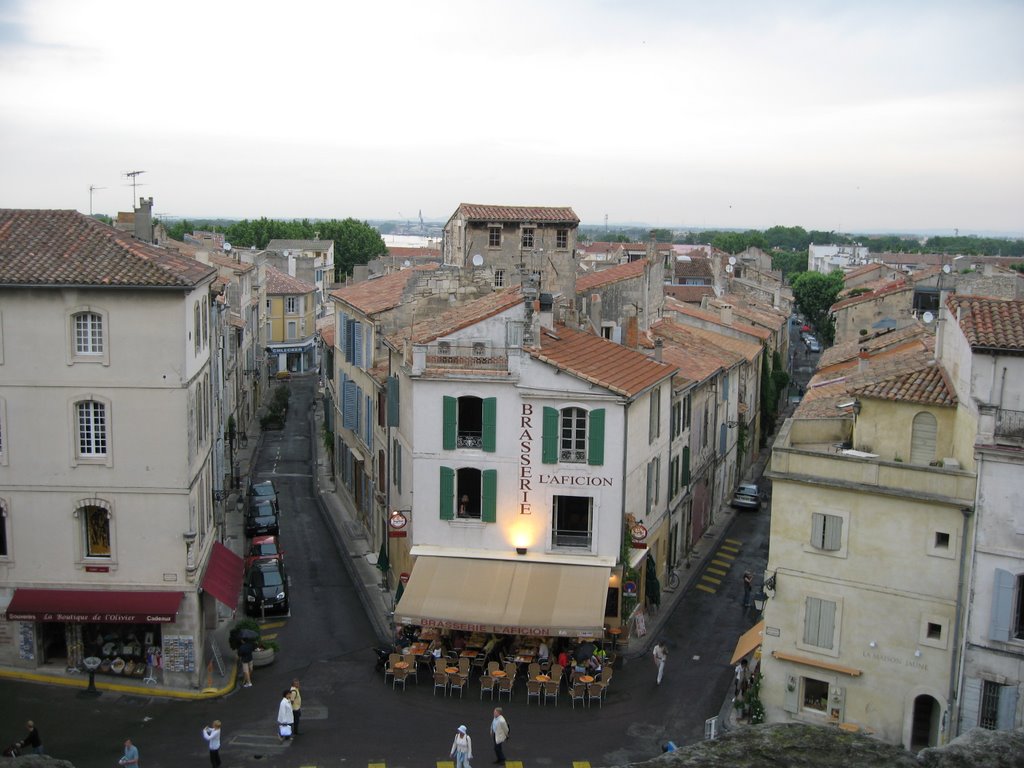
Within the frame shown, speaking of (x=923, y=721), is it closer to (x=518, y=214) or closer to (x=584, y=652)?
(x=584, y=652)

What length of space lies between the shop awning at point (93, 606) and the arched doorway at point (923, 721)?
21.9 metres

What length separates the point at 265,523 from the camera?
4856 cm

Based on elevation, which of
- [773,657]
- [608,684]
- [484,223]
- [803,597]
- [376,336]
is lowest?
[608,684]

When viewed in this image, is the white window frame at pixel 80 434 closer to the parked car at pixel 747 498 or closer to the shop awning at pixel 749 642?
the shop awning at pixel 749 642

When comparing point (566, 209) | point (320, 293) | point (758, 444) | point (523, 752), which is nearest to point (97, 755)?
point (523, 752)

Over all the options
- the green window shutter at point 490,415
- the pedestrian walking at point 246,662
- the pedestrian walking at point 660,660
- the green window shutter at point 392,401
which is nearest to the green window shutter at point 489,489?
the green window shutter at point 490,415

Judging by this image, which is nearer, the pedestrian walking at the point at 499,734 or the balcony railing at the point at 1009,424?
the balcony railing at the point at 1009,424

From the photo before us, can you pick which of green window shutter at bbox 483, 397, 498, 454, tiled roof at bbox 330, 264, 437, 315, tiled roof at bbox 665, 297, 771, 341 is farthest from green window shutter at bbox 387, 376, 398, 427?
tiled roof at bbox 665, 297, 771, 341

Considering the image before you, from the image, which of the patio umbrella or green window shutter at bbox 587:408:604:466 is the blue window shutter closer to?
the patio umbrella

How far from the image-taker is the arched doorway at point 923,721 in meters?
28.5

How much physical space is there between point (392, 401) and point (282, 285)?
2518 inches

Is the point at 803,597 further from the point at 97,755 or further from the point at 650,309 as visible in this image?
the point at 650,309

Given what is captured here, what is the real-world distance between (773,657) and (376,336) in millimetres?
23121

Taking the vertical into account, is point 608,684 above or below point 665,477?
below
